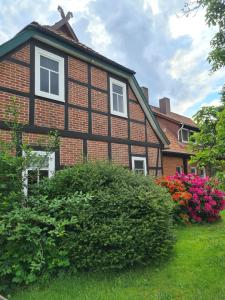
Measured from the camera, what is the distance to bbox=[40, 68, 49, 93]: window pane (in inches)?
308

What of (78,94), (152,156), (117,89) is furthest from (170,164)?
(78,94)

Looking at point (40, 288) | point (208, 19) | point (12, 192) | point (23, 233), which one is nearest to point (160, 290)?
point (40, 288)

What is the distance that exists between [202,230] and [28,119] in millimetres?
5405

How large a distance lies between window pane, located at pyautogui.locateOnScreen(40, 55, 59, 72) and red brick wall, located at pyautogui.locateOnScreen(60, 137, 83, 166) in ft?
6.83

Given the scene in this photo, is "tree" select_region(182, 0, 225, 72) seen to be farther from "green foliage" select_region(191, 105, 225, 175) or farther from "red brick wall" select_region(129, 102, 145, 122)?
"green foliage" select_region(191, 105, 225, 175)

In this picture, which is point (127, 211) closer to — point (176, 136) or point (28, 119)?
point (28, 119)

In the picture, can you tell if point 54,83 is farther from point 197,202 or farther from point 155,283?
point 155,283

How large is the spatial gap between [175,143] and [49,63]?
10.6 m

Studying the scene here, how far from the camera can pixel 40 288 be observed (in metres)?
4.10

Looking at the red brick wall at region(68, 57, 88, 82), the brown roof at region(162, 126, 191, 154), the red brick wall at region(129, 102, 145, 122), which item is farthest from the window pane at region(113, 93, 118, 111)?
the brown roof at region(162, 126, 191, 154)

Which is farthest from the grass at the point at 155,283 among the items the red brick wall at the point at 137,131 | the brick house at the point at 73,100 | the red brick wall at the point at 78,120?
the red brick wall at the point at 137,131

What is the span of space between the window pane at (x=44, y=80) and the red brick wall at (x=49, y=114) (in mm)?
428

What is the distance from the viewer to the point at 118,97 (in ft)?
34.1

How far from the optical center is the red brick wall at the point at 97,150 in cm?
879
